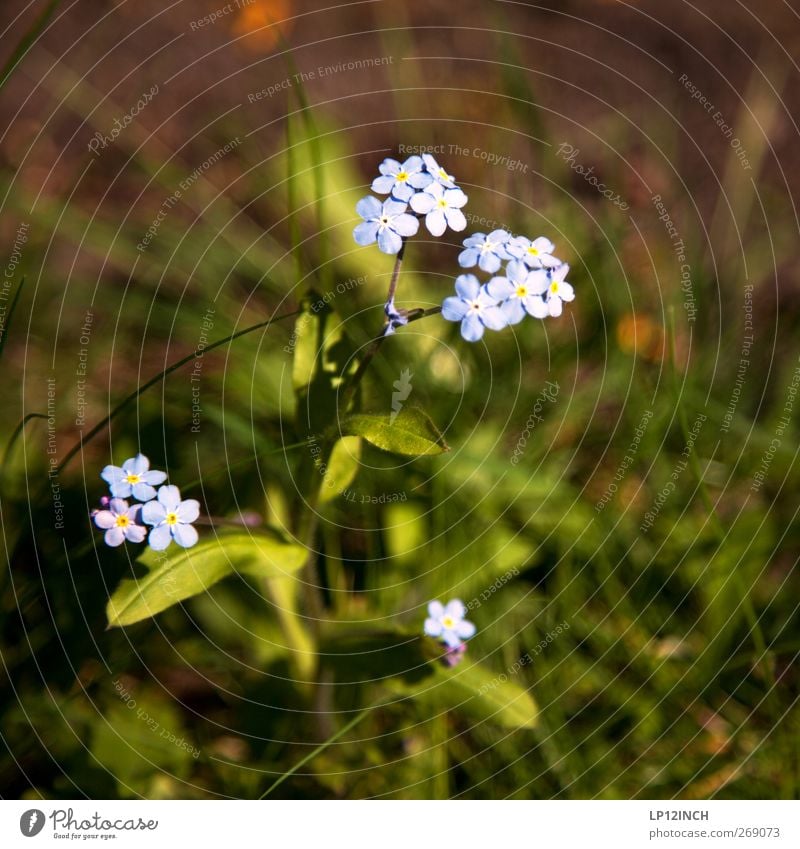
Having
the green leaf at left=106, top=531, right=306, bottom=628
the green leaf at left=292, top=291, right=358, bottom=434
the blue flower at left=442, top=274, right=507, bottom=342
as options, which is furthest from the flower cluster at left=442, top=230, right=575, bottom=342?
the green leaf at left=106, top=531, right=306, bottom=628

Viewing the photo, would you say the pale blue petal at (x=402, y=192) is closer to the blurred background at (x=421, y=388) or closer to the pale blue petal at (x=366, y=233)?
the pale blue petal at (x=366, y=233)

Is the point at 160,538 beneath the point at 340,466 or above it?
beneath

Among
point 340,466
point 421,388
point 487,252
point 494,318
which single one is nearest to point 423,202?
point 487,252

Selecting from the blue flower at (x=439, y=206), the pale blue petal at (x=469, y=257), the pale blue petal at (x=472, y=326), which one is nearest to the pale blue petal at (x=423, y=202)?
the blue flower at (x=439, y=206)

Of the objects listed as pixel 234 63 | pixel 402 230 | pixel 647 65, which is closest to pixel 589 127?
pixel 647 65

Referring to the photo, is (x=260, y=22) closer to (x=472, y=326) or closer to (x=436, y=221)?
(x=436, y=221)

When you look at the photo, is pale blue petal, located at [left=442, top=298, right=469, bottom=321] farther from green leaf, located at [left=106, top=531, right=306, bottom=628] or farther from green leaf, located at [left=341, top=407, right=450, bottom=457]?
green leaf, located at [left=106, top=531, right=306, bottom=628]

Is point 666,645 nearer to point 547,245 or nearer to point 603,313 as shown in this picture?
point 603,313
